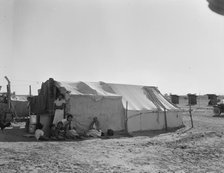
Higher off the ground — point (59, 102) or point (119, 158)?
point (59, 102)

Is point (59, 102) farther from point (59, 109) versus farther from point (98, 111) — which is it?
point (98, 111)

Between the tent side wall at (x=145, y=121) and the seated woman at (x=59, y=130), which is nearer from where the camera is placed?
the seated woman at (x=59, y=130)

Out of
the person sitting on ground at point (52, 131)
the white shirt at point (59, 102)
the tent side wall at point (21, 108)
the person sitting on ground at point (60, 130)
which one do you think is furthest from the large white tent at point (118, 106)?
the tent side wall at point (21, 108)

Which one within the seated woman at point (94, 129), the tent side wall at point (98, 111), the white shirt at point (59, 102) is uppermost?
the white shirt at point (59, 102)

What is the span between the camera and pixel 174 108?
1772 centimetres

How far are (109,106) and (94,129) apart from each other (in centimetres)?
181

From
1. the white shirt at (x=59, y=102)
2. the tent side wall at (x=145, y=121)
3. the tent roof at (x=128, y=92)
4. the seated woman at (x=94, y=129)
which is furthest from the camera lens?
the tent side wall at (x=145, y=121)

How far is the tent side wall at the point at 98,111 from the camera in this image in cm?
1362

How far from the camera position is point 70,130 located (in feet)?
41.3

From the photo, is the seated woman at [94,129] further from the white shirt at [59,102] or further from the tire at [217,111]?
the tire at [217,111]

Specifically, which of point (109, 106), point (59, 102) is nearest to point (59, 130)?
point (59, 102)

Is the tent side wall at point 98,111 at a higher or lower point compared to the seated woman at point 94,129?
higher

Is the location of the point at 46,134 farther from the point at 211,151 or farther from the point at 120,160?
the point at 211,151

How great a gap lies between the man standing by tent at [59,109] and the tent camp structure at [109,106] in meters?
0.24
